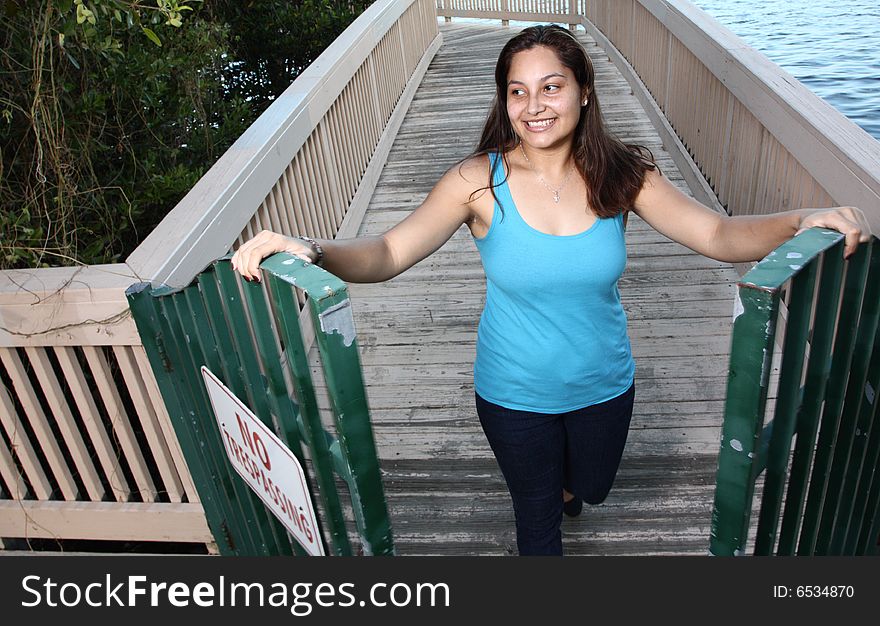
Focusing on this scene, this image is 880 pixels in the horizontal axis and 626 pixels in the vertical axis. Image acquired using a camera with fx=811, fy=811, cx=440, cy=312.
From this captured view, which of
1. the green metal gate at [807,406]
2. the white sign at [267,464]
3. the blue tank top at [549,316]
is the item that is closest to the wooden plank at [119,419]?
the white sign at [267,464]

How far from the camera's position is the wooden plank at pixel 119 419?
229 cm

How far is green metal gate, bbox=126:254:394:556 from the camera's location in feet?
4.17

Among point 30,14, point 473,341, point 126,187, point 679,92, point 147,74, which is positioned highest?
point 30,14

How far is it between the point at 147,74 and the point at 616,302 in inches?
104

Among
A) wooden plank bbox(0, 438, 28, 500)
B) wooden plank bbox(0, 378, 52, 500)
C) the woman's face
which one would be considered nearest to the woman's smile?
the woman's face

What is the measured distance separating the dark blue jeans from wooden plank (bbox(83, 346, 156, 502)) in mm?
1069

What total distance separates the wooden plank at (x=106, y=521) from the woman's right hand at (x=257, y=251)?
127 centimetres

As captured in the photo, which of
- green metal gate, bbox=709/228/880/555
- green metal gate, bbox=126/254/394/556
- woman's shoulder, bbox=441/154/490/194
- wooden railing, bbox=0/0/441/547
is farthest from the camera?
wooden railing, bbox=0/0/441/547

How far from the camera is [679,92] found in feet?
18.1

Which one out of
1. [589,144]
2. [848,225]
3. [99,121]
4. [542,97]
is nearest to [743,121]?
[589,144]

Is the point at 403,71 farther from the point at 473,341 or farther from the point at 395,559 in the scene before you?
the point at 395,559

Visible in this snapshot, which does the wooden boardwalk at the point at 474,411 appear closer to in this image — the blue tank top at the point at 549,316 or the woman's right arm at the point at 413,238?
the blue tank top at the point at 549,316

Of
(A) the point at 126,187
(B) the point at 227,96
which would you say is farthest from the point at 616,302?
(B) the point at 227,96

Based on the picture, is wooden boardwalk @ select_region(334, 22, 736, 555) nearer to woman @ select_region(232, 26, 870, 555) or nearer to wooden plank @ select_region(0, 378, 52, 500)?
woman @ select_region(232, 26, 870, 555)
